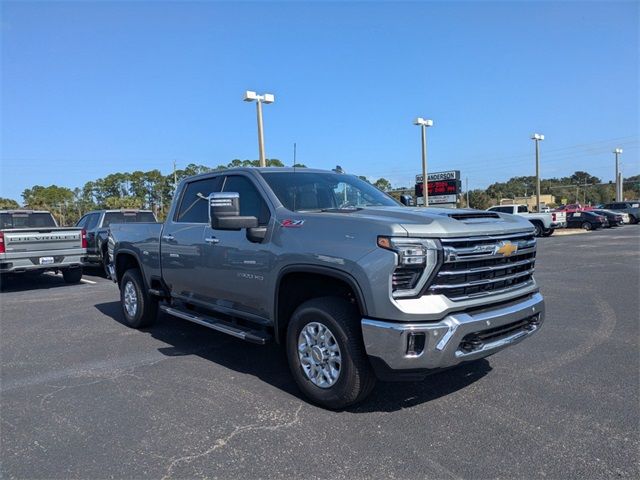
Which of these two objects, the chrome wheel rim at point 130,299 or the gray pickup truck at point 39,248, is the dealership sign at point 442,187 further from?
the chrome wheel rim at point 130,299

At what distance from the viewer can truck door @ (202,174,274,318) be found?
4594mm

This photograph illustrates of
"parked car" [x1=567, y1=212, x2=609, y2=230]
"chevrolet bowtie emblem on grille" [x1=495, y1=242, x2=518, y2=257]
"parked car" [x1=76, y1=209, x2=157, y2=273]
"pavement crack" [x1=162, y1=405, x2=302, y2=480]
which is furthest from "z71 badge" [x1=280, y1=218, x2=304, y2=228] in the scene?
"parked car" [x1=567, y1=212, x2=609, y2=230]

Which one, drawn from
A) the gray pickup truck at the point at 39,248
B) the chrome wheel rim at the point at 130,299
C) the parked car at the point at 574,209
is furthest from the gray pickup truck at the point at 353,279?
the parked car at the point at 574,209

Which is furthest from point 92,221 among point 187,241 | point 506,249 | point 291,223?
point 506,249

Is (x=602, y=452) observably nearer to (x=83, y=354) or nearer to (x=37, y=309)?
(x=83, y=354)

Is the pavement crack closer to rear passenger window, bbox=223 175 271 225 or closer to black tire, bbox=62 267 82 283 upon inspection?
Result: rear passenger window, bbox=223 175 271 225

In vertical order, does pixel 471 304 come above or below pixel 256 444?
above

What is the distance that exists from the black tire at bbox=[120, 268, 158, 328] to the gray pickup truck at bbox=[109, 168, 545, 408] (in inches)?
63.4

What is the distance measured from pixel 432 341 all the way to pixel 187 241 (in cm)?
333

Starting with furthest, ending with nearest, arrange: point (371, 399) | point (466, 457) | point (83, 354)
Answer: point (83, 354), point (371, 399), point (466, 457)

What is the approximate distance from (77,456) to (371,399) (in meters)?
2.26

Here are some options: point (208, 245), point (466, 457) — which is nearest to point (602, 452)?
point (466, 457)

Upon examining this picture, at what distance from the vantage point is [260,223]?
15.5 ft

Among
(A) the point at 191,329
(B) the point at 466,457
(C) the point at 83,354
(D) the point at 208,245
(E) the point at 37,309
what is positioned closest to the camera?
(B) the point at 466,457
